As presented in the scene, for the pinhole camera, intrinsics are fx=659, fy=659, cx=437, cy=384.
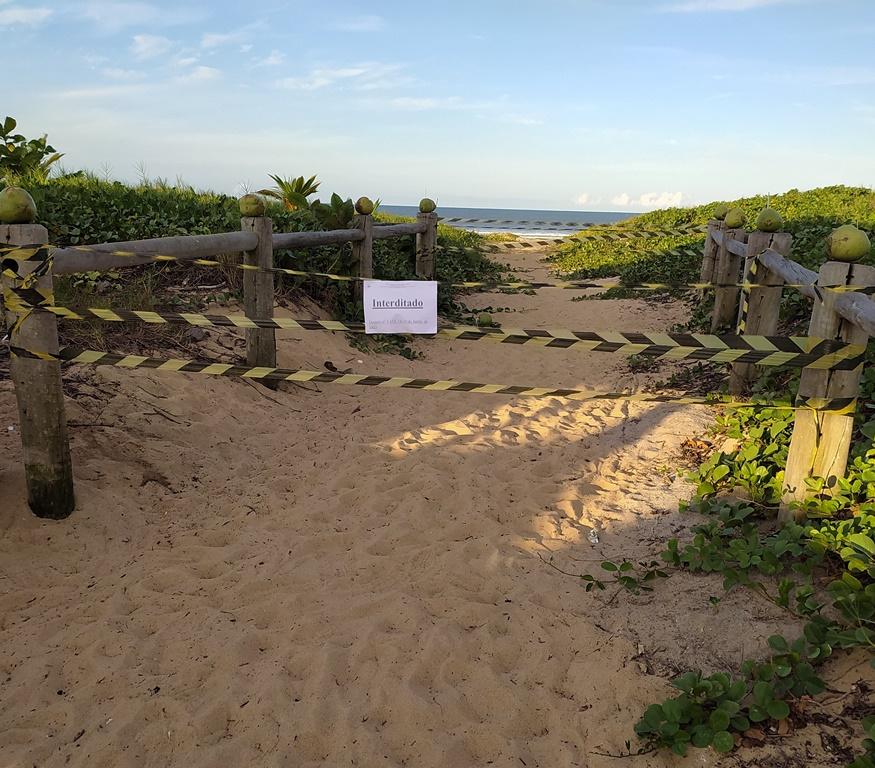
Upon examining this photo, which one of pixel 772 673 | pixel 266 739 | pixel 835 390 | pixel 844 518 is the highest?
pixel 835 390

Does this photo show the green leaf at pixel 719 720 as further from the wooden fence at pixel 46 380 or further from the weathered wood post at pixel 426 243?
the weathered wood post at pixel 426 243

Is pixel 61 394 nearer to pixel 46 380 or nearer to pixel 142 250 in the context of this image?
pixel 46 380

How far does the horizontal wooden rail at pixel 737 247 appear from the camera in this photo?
19.5ft

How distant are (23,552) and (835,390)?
376cm

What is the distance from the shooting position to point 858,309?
2.60m

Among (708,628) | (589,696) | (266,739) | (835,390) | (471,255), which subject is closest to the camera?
(266,739)

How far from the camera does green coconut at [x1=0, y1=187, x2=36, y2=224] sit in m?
2.89

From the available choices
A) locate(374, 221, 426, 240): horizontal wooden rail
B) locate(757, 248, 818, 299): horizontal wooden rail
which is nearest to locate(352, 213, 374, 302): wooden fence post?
locate(374, 221, 426, 240): horizontal wooden rail

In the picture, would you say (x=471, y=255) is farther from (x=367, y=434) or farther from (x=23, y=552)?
(x=23, y=552)

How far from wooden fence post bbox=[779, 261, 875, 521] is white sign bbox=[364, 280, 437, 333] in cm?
177

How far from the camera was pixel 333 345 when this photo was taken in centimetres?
698

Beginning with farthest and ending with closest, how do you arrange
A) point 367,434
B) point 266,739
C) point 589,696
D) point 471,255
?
point 471,255
point 367,434
point 589,696
point 266,739

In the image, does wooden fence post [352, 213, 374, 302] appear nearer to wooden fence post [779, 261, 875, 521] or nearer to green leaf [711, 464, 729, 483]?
green leaf [711, 464, 729, 483]

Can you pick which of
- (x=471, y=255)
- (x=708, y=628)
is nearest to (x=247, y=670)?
(x=708, y=628)
